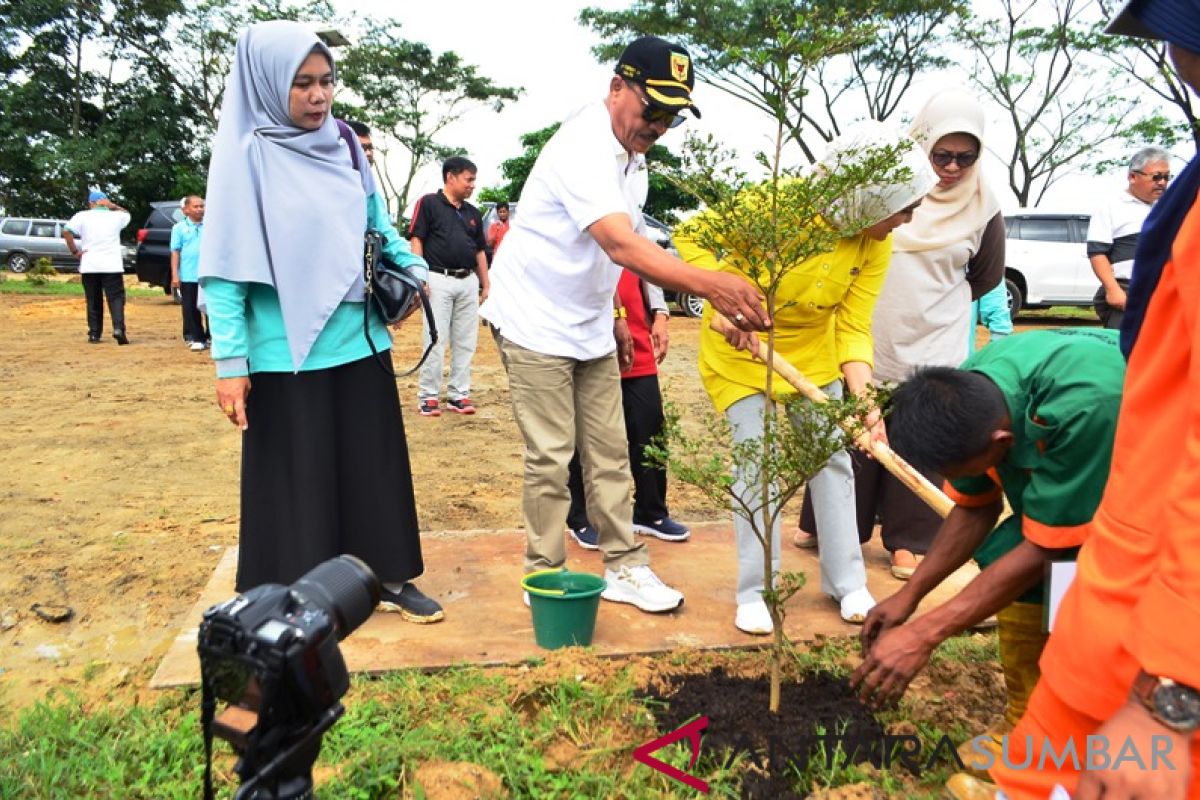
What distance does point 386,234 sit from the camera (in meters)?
3.20

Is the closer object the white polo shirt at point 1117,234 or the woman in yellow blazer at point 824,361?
the woman in yellow blazer at point 824,361

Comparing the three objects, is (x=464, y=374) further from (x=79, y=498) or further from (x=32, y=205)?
(x=32, y=205)

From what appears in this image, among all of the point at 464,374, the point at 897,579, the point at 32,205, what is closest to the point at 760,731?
the point at 897,579

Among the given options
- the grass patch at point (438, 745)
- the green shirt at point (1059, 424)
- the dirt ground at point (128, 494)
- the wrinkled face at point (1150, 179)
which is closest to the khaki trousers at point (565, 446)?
the grass patch at point (438, 745)

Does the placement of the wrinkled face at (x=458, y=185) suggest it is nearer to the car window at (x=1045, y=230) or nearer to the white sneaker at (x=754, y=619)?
the white sneaker at (x=754, y=619)

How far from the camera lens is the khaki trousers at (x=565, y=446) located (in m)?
3.12

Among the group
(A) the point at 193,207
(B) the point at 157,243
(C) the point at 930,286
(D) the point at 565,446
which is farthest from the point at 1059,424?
(B) the point at 157,243

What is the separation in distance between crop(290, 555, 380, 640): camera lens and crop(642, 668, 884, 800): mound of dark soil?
122 centimetres

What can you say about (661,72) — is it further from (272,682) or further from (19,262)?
(19,262)

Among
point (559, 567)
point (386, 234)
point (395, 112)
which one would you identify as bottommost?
point (559, 567)

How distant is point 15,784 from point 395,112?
29020 millimetres

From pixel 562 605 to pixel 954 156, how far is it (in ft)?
7.26

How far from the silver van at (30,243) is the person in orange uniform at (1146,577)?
2559 cm

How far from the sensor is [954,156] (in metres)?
3.51
